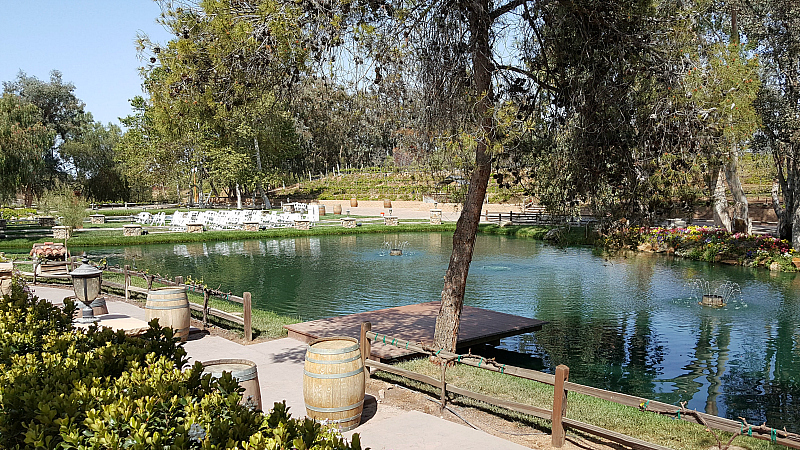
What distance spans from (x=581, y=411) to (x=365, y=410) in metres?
2.84

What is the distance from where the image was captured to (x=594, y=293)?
17281 millimetres

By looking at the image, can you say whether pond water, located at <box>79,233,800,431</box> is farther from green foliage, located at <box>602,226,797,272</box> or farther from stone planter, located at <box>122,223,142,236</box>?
stone planter, located at <box>122,223,142,236</box>

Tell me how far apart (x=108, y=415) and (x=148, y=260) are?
2078 cm

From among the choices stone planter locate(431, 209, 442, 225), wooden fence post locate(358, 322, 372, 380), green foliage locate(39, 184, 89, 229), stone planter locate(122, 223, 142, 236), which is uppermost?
green foliage locate(39, 184, 89, 229)

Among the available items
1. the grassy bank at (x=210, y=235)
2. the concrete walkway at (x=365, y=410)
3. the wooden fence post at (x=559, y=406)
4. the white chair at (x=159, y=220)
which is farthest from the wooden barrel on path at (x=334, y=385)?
the white chair at (x=159, y=220)

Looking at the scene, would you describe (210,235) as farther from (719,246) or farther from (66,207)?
(719,246)

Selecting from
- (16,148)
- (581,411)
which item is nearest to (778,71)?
(581,411)

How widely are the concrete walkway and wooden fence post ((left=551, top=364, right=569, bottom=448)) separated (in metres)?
0.48

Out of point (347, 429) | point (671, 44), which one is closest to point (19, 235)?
point (347, 429)

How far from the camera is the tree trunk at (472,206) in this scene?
7.77 m

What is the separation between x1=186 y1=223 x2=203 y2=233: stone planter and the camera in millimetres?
32000

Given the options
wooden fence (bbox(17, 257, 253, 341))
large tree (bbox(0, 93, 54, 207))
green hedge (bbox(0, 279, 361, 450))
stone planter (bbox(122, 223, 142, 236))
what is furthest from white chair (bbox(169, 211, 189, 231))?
green hedge (bbox(0, 279, 361, 450))

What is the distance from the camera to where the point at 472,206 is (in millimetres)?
8477

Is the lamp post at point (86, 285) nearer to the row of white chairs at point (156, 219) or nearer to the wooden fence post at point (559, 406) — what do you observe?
the wooden fence post at point (559, 406)
